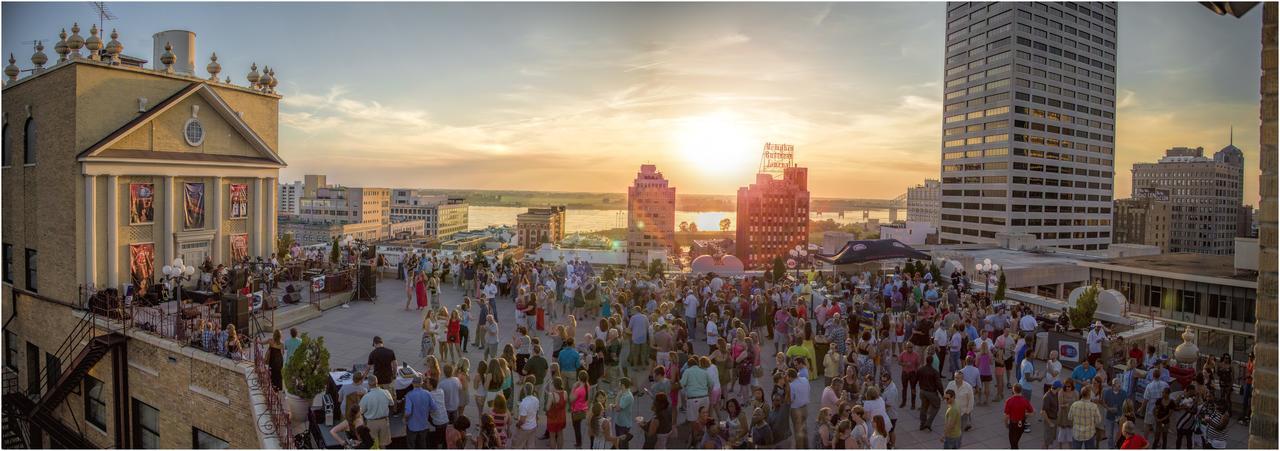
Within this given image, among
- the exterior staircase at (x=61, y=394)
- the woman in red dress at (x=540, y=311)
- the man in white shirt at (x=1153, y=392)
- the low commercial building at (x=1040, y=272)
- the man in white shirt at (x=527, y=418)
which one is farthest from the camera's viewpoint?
the low commercial building at (x=1040, y=272)

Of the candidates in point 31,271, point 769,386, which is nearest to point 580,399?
point 769,386

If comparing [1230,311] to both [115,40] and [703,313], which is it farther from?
[115,40]

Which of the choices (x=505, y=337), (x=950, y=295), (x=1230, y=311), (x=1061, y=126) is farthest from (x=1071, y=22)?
(x=505, y=337)

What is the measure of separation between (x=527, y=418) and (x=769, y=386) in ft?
18.7

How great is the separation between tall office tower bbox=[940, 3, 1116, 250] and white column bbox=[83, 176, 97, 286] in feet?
410

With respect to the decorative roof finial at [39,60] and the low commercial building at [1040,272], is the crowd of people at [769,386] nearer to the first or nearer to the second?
the decorative roof finial at [39,60]

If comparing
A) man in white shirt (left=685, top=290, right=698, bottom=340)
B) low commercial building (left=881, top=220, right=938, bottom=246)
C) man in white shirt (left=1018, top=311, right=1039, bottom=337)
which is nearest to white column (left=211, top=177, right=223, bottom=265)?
man in white shirt (left=685, top=290, right=698, bottom=340)

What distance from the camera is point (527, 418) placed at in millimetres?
9492

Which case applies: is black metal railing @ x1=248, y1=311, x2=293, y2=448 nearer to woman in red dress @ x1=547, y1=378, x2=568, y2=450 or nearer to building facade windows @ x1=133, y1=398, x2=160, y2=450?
woman in red dress @ x1=547, y1=378, x2=568, y2=450

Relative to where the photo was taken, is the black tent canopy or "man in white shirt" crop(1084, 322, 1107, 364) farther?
the black tent canopy

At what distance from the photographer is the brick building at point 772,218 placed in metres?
183

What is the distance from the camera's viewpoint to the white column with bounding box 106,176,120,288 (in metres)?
21.1

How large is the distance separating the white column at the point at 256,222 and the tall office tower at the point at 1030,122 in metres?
120

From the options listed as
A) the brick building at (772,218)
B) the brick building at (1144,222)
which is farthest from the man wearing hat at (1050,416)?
the brick building at (1144,222)
